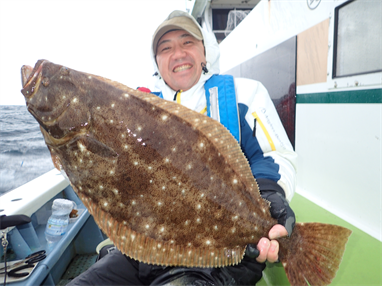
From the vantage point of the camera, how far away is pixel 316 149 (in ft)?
10.5

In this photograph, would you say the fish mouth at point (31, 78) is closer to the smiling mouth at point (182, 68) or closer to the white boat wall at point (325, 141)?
the smiling mouth at point (182, 68)

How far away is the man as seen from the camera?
1.52 metres

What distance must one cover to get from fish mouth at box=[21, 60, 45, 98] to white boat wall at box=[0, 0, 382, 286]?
1.66 m

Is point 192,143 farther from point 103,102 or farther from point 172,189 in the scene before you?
point 103,102

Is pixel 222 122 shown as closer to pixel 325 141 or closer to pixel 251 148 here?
pixel 251 148

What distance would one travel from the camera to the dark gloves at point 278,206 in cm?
137

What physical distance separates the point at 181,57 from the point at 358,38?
6.22ft

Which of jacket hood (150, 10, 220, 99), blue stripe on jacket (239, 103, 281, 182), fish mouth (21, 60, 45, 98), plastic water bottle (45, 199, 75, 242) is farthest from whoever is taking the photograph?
plastic water bottle (45, 199, 75, 242)

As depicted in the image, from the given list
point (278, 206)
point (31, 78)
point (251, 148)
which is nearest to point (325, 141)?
point (251, 148)

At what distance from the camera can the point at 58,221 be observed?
254 cm

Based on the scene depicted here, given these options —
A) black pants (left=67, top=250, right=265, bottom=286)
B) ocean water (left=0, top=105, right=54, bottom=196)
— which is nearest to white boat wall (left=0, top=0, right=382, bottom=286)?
black pants (left=67, top=250, right=265, bottom=286)

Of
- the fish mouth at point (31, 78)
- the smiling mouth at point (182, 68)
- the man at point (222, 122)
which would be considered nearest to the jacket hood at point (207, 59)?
the man at point (222, 122)

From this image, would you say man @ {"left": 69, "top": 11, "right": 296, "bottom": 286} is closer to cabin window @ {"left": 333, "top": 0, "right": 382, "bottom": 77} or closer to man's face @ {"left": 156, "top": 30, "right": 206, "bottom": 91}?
man's face @ {"left": 156, "top": 30, "right": 206, "bottom": 91}

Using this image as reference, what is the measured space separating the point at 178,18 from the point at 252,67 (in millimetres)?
3370
